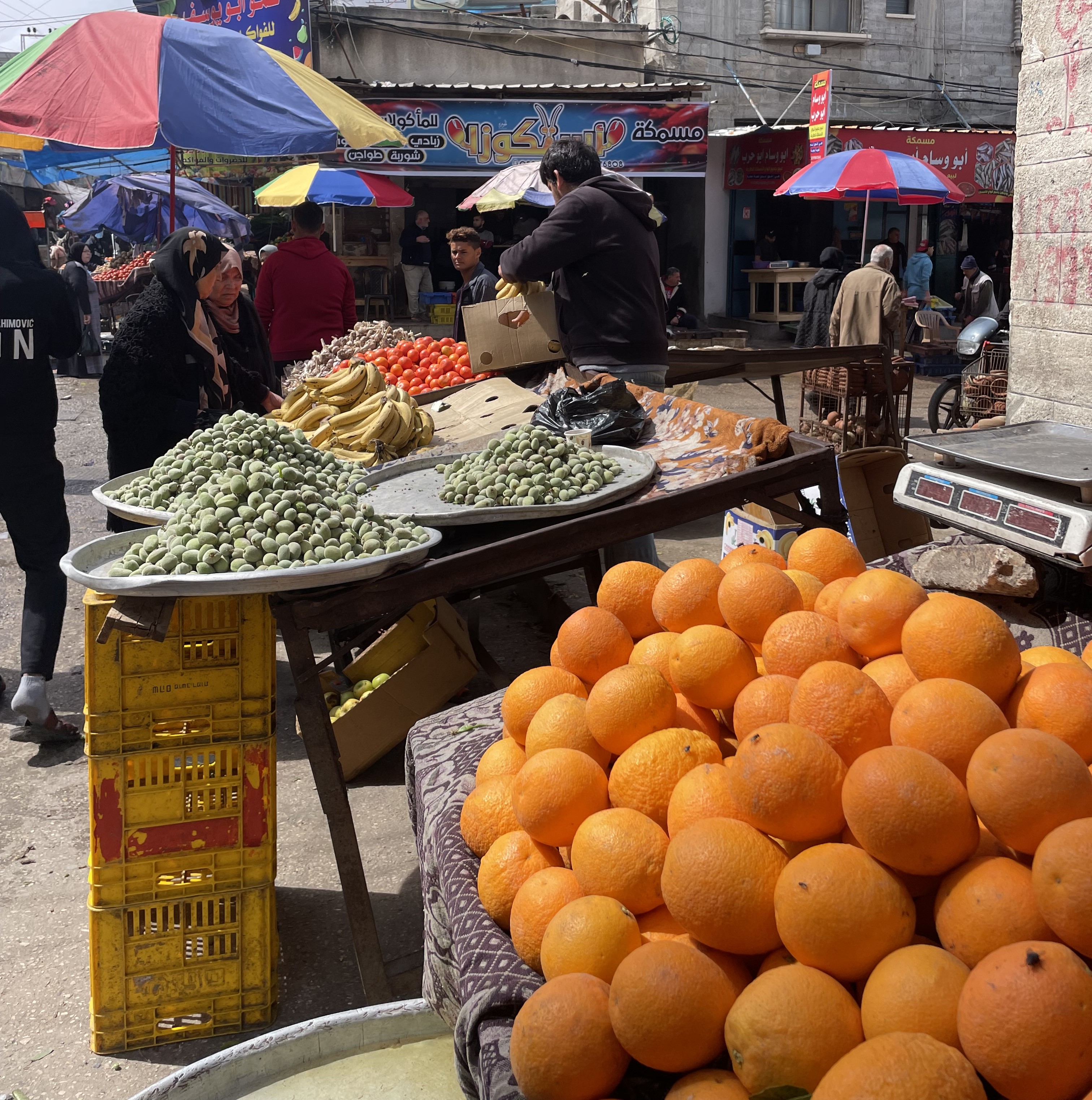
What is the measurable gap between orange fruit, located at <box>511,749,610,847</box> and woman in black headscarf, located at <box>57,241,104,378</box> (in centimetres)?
1555

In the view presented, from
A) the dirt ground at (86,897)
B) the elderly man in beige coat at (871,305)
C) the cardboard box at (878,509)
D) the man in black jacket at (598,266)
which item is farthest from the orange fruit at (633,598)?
the elderly man in beige coat at (871,305)

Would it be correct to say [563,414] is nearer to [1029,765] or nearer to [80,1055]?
[80,1055]

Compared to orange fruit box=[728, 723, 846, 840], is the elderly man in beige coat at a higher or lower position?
higher

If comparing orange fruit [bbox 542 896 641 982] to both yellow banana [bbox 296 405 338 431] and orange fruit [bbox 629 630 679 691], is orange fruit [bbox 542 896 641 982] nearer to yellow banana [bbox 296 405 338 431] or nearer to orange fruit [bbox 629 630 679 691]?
orange fruit [bbox 629 630 679 691]

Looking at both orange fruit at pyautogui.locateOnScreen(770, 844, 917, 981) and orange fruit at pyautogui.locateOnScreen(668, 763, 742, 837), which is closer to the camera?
orange fruit at pyautogui.locateOnScreen(770, 844, 917, 981)

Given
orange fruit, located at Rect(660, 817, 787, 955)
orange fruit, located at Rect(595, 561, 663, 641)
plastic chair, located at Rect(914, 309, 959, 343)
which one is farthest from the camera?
plastic chair, located at Rect(914, 309, 959, 343)

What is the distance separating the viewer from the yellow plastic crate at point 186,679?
2561mm

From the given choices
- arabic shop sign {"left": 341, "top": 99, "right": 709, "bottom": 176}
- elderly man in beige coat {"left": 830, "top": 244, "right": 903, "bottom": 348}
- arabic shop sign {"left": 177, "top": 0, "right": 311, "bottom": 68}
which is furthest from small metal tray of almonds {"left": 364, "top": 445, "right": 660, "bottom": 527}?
arabic shop sign {"left": 177, "top": 0, "right": 311, "bottom": 68}

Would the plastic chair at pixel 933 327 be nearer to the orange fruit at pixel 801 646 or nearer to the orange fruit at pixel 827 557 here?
the orange fruit at pixel 827 557

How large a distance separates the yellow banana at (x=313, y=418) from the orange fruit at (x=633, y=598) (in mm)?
2898

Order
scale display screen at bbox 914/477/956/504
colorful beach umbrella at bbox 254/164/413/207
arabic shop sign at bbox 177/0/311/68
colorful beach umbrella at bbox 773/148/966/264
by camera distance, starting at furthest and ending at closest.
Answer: arabic shop sign at bbox 177/0/311/68 → colorful beach umbrella at bbox 254/164/413/207 → colorful beach umbrella at bbox 773/148/966/264 → scale display screen at bbox 914/477/956/504

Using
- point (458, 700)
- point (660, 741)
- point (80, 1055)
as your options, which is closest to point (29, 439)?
point (458, 700)

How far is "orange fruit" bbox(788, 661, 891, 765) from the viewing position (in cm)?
141

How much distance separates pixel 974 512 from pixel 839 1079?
1544mm
